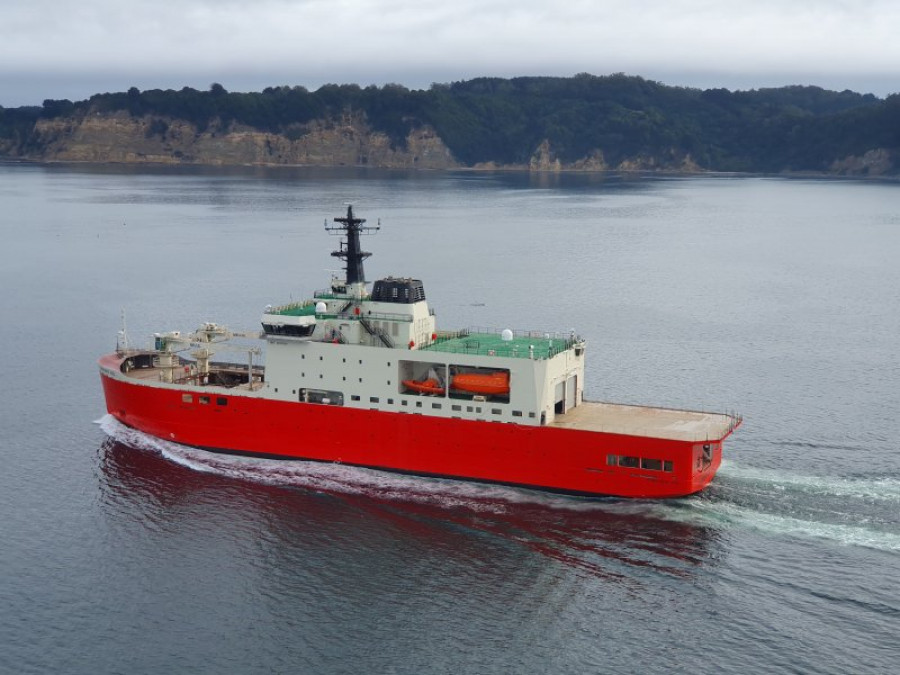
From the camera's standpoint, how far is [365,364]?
37375mm

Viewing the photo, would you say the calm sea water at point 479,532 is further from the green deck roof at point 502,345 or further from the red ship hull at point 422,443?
the green deck roof at point 502,345

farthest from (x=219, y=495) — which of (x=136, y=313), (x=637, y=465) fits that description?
(x=136, y=313)

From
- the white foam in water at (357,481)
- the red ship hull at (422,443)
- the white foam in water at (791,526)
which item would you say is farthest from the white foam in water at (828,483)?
the white foam in water at (357,481)

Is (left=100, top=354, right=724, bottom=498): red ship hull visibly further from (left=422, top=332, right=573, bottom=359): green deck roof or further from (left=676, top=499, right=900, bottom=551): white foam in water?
(left=422, top=332, right=573, bottom=359): green deck roof

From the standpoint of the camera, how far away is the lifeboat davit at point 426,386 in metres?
36.7

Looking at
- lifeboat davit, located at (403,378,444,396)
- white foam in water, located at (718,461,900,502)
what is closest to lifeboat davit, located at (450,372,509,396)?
lifeboat davit, located at (403,378,444,396)

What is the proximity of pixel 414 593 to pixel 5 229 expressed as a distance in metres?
93.3

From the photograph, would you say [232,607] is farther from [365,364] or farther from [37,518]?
[365,364]

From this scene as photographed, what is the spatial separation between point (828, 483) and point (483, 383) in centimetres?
1205

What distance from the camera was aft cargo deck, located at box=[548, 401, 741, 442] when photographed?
3412 cm

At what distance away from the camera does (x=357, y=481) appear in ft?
120

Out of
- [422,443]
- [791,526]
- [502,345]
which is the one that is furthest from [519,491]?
[791,526]

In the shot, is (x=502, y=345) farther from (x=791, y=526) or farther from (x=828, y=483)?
(x=828, y=483)

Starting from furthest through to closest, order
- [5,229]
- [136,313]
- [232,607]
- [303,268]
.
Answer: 1. [5,229]
2. [303,268]
3. [136,313]
4. [232,607]
